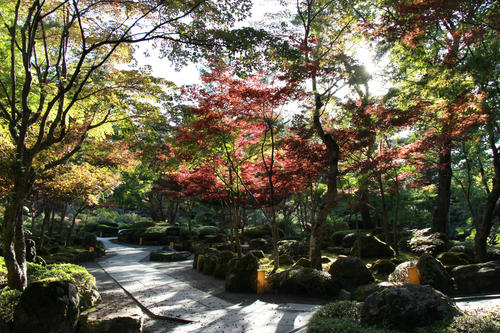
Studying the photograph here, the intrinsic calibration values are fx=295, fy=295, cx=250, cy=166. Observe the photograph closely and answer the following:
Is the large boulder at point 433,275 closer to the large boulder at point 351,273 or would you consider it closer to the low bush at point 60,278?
the large boulder at point 351,273

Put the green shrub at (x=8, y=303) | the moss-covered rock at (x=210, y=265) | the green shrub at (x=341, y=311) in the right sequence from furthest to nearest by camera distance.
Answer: the moss-covered rock at (x=210, y=265), the green shrub at (x=8, y=303), the green shrub at (x=341, y=311)

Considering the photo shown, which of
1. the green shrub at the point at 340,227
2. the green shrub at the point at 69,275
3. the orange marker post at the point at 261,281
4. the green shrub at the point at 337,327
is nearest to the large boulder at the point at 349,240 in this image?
the green shrub at the point at 340,227

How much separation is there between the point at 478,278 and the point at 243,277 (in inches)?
205

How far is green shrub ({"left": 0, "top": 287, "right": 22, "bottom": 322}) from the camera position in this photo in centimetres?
445

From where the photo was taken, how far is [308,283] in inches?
270

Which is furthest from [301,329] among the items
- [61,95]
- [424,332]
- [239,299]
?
[61,95]

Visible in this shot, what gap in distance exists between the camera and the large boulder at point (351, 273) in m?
7.07

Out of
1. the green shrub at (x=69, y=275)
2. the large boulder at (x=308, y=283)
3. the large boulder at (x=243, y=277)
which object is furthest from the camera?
the large boulder at (x=243, y=277)

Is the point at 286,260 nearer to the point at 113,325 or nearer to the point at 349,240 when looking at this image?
the point at 349,240

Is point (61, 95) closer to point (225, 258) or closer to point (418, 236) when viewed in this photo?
point (225, 258)

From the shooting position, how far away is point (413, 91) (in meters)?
9.62

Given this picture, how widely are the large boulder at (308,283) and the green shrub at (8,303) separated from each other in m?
5.22

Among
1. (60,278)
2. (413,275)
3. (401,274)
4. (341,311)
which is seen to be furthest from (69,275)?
(401,274)

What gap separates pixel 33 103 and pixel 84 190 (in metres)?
2.93
